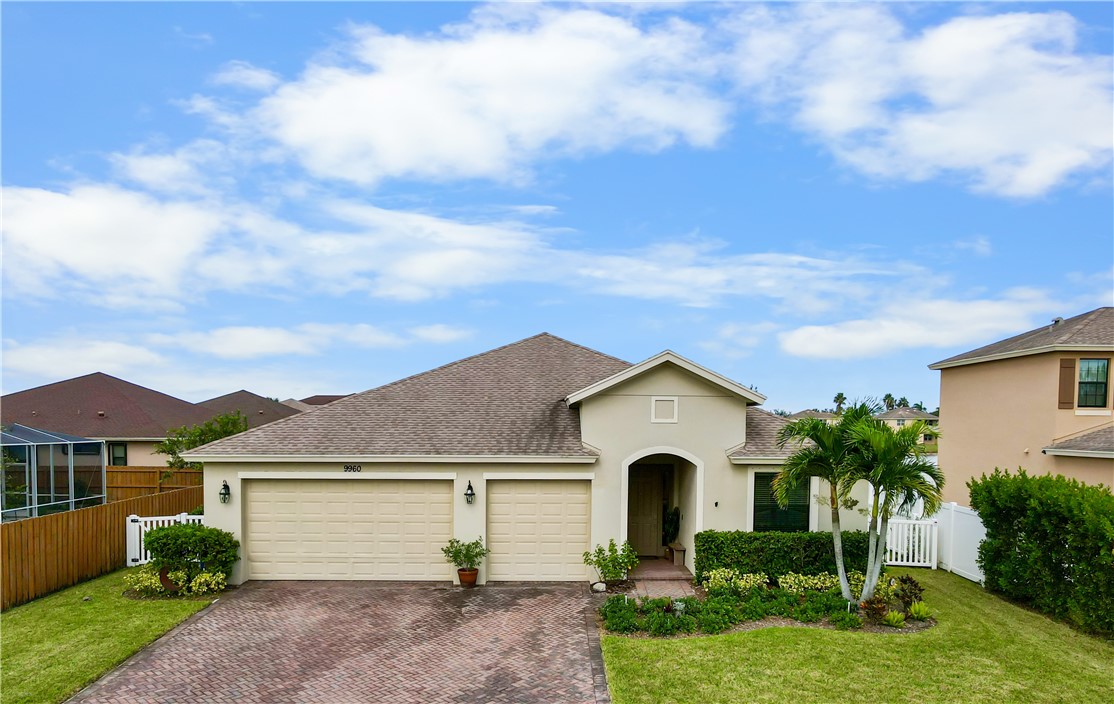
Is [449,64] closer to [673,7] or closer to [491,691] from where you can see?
[673,7]

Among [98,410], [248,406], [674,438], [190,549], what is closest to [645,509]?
[674,438]

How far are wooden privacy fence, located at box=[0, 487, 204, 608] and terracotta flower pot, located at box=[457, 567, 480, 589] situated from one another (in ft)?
28.0

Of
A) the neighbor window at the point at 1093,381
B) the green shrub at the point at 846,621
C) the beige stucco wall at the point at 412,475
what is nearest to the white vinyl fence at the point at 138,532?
the beige stucco wall at the point at 412,475

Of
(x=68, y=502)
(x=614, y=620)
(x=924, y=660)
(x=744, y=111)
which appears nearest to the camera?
→ (x=924, y=660)

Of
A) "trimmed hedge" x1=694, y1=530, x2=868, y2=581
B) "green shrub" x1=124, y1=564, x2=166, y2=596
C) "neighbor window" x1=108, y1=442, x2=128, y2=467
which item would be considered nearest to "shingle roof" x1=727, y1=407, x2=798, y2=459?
"trimmed hedge" x1=694, y1=530, x2=868, y2=581

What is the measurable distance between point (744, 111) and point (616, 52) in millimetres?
3728

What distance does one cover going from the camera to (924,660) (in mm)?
9320

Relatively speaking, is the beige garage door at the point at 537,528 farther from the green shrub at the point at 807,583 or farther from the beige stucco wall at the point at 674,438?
the green shrub at the point at 807,583

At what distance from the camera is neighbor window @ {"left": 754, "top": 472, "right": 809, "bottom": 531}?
1368cm

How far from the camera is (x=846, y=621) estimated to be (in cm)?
1064

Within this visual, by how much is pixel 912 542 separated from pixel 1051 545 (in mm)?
4529

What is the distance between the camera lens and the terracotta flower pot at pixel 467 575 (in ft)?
43.5

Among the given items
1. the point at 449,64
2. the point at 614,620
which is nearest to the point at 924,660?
the point at 614,620

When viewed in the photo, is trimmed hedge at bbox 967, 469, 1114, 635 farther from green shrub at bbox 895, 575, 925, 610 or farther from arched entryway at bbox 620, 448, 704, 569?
arched entryway at bbox 620, 448, 704, 569
